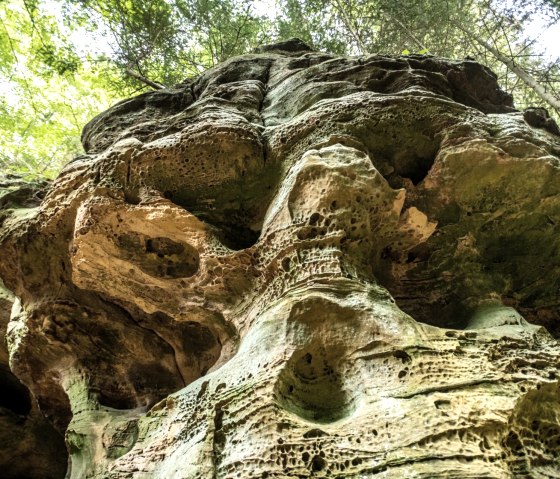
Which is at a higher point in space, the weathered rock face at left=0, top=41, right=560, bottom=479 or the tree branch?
the tree branch

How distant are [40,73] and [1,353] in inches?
313

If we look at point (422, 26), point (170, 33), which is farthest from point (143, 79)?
point (422, 26)

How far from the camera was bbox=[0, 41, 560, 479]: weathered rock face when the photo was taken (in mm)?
2648

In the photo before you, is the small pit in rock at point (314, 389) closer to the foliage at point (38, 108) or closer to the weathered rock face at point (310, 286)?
the weathered rock face at point (310, 286)

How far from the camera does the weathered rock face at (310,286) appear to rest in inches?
104

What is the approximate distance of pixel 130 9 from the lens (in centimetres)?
1059

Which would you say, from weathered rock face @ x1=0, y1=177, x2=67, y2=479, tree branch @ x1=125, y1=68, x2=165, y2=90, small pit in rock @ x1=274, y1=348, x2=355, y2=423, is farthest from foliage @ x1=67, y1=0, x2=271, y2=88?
small pit in rock @ x1=274, y1=348, x2=355, y2=423

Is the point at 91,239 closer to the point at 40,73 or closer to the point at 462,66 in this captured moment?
the point at 462,66

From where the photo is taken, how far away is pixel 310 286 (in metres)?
3.49

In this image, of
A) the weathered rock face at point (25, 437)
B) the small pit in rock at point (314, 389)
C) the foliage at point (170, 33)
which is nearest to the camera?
the small pit in rock at point (314, 389)

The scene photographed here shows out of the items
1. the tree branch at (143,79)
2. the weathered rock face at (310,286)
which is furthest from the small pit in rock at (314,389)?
the tree branch at (143,79)

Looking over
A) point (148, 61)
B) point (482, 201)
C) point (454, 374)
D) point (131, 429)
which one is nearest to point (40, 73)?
point (148, 61)

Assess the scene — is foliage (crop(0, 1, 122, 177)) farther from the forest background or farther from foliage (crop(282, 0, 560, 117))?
foliage (crop(282, 0, 560, 117))

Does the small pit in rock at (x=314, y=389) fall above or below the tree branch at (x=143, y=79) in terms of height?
below
